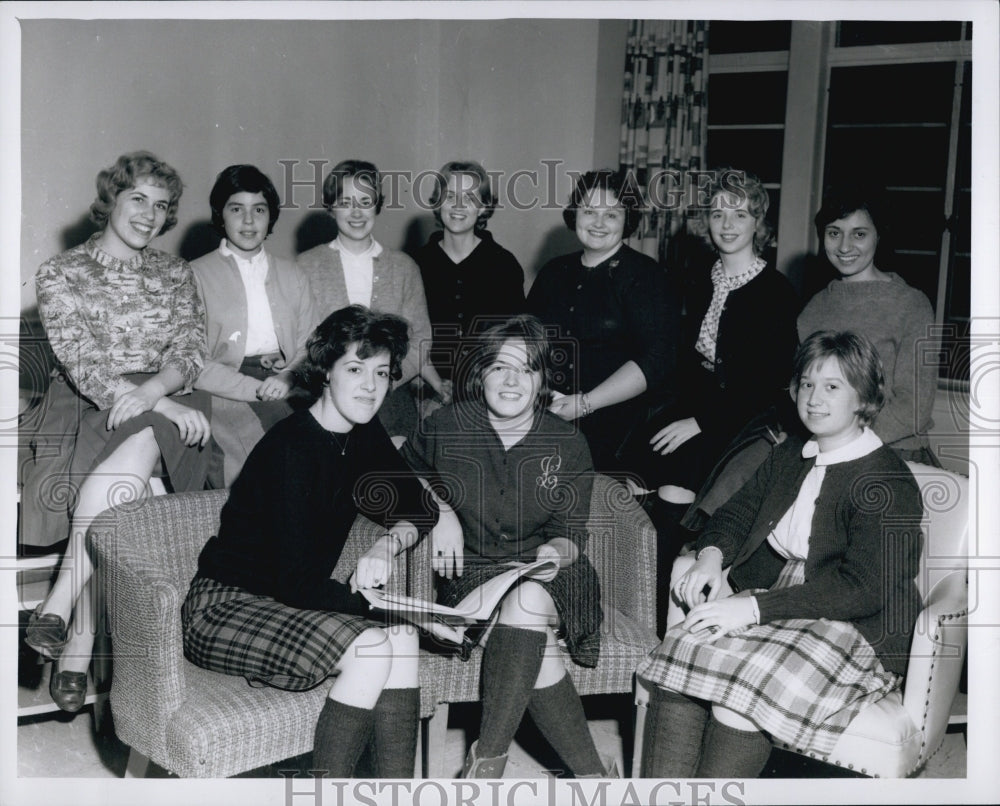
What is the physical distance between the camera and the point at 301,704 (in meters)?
2.23

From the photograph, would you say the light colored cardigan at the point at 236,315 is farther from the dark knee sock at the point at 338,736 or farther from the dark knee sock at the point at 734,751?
the dark knee sock at the point at 734,751

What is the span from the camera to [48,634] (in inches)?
104

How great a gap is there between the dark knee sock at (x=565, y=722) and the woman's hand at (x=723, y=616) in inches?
13.4

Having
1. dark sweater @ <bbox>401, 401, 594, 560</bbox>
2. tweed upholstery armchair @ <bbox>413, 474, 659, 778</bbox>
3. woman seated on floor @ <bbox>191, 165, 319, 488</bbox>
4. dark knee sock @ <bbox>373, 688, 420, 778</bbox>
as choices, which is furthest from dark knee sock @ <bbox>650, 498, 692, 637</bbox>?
woman seated on floor @ <bbox>191, 165, 319, 488</bbox>

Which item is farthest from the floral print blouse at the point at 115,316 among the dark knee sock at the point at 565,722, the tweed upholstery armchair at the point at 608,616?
the dark knee sock at the point at 565,722

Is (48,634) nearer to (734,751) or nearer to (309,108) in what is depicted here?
(734,751)

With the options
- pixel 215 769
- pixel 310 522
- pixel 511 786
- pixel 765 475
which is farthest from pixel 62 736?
pixel 765 475

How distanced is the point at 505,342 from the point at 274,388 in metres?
0.76

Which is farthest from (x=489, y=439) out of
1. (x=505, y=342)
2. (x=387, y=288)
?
(x=387, y=288)

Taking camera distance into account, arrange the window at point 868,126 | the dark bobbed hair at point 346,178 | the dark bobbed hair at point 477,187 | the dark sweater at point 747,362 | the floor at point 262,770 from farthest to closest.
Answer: the window at point 868,126 → the dark bobbed hair at point 477,187 → the dark bobbed hair at point 346,178 → the dark sweater at point 747,362 → the floor at point 262,770

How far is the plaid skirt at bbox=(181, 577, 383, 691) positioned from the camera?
220 centimetres

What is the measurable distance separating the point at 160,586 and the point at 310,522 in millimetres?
344

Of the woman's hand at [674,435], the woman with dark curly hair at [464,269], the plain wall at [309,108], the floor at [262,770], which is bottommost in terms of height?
the floor at [262,770]

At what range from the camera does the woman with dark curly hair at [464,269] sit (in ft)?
10.4
